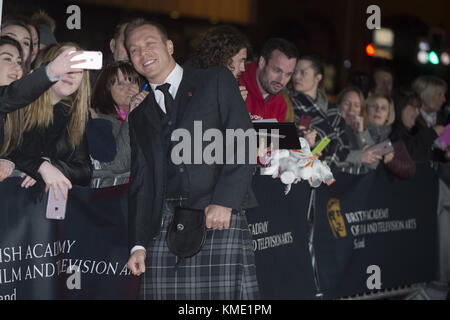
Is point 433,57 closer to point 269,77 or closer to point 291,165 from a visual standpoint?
point 269,77

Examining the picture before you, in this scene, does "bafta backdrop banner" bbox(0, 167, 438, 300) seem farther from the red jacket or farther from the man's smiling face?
the man's smiling face

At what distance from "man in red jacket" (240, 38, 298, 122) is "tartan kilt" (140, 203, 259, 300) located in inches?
62.9

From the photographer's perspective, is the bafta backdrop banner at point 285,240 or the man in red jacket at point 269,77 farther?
the man in red jacket at point 269,77

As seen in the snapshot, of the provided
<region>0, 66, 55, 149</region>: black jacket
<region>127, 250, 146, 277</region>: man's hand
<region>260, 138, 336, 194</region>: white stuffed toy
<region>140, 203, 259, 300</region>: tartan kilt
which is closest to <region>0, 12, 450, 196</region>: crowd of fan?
→ <region>0, 66, 55, 149</region>: black jacket

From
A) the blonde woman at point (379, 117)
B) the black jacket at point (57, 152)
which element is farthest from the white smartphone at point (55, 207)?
the blonde woman at point (379, 117)

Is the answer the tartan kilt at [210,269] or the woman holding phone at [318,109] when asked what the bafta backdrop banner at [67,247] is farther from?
the woman holding phone at [318,109]

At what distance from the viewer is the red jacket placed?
5427mm

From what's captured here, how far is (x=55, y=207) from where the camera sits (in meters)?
4.46

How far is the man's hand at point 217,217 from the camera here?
3824 mm

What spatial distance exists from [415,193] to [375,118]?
91cm

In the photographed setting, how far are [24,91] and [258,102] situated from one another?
6.70ft

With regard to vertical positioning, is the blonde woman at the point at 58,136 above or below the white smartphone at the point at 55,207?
above

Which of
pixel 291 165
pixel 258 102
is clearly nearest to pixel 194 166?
pixel 291 165
